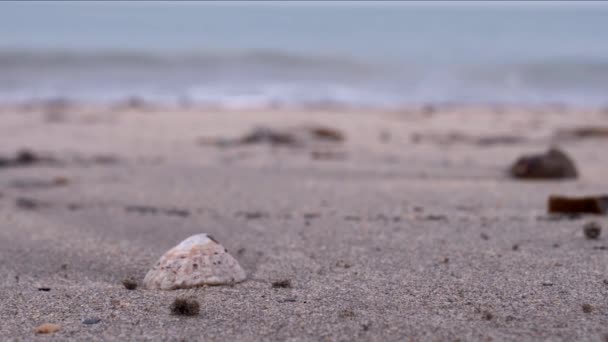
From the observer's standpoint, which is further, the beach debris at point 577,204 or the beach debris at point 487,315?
the beach debris at point 577,204

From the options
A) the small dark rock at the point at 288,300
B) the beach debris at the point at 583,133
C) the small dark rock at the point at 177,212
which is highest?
the small dark rock at the point at 288,300

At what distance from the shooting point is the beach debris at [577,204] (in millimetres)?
5402

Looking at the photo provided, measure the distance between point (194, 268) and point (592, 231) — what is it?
7.53ft

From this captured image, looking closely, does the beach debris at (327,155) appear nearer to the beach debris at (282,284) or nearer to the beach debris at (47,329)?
the beach debris at (282,284)

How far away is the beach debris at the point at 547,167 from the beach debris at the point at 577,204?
5.14 feet

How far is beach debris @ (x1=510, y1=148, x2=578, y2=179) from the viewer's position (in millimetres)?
7043

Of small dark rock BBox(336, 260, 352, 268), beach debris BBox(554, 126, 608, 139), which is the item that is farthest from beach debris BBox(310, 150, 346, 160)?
small dark rock BBox(336, 260, 352, 268)

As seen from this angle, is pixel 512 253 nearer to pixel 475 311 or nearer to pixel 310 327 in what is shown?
pixel 475 311

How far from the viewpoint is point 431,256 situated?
4.30 meters

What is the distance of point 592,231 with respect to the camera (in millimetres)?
4637

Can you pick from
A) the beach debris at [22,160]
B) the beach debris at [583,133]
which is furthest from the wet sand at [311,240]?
the beach debris at [583,133]

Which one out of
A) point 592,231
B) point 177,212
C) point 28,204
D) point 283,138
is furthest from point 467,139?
point 28,204

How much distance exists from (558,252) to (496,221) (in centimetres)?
99

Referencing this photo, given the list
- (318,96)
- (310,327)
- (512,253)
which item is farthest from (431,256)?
(318,96)
